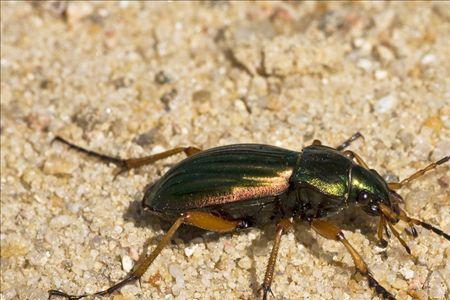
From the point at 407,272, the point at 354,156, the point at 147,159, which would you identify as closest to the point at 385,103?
the point at 354,156

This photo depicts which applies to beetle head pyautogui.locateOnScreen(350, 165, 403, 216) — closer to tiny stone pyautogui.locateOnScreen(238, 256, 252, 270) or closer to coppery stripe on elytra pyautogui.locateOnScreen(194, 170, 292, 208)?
coppery stripe on elytra pyautogui.locateOnScreen(194, 170, 292, 208)

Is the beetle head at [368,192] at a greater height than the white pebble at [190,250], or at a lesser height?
greater

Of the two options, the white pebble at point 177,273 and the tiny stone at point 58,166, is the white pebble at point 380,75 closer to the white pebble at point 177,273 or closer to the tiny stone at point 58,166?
the white pebble at point 177,273

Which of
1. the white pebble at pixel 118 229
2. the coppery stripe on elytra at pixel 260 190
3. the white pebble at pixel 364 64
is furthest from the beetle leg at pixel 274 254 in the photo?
the white pebble at pixel 364 64

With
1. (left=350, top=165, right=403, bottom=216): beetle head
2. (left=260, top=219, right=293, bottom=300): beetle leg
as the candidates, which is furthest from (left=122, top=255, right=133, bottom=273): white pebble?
(left=350, top=165, right=403, bottom=216): beetle head

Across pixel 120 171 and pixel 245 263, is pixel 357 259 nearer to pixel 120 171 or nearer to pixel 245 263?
pixel 245 263
